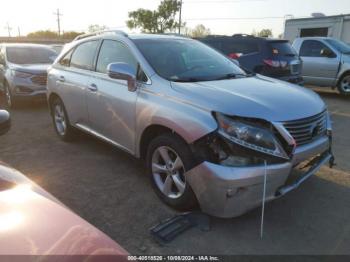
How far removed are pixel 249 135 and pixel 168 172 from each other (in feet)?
3.20

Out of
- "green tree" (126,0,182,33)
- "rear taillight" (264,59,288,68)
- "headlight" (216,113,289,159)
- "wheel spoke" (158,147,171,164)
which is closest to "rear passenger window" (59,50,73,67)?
"wheel spoke" (158,147,171,164)

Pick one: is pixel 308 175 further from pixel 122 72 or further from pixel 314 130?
pixel 122 72

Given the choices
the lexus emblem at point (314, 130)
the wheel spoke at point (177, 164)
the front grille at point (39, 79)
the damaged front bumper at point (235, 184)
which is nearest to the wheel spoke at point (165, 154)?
the wheel spoke at point (177, 164)

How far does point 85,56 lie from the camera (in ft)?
16.4

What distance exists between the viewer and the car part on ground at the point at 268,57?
8.09 meters

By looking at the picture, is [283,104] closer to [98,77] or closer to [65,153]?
[98,77]

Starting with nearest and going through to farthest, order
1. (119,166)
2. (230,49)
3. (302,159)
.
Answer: (302,159) → (119,166) → (230,49)

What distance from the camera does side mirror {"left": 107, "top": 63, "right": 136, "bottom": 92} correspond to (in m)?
3.64

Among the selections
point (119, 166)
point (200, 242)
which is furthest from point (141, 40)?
point (200, 242)

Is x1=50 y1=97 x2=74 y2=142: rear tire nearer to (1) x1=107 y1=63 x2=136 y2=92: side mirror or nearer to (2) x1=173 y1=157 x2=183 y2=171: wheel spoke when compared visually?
(1) x1=107 y1=63 x2=136 y2=92: side mirror

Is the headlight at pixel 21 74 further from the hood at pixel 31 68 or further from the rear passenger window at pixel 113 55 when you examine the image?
the rear passenger window at pixel 113 55

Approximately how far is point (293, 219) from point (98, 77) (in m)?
2.87

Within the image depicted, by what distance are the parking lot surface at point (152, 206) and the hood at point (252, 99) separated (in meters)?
1.00

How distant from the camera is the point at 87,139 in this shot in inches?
235
